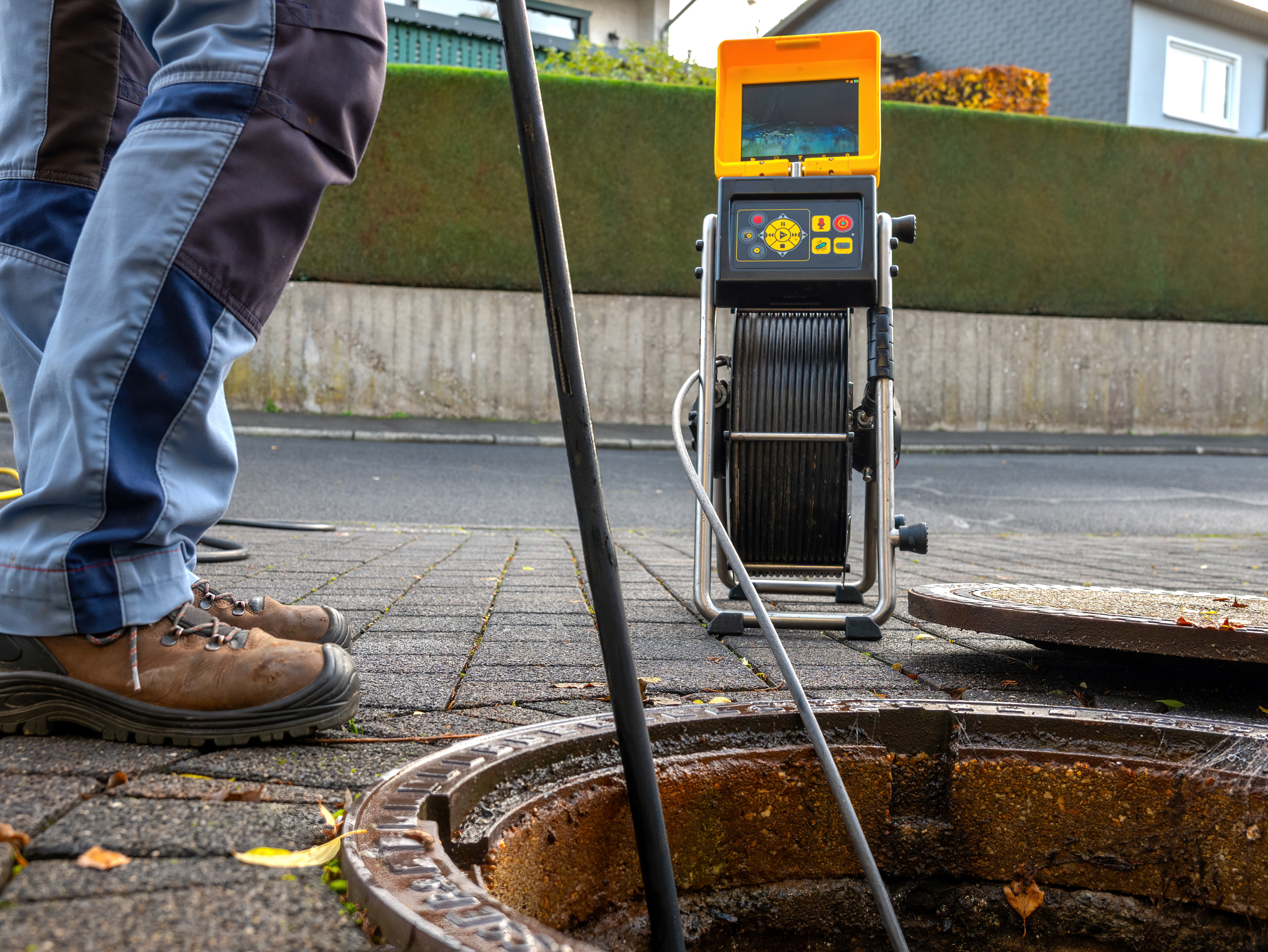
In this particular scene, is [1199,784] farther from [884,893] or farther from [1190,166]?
[1190,166]

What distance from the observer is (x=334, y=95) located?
1.57 metres

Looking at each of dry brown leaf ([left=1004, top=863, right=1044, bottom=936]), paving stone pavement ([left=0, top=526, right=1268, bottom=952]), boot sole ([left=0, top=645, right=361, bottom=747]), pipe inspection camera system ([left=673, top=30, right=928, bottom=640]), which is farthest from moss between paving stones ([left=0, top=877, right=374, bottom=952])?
pipe inspection camera system ([left=673, top=30, right=928, bottom=640])

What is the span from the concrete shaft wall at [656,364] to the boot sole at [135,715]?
34.8 ft

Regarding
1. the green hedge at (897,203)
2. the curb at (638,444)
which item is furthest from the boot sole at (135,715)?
the green hedge at (897,203)

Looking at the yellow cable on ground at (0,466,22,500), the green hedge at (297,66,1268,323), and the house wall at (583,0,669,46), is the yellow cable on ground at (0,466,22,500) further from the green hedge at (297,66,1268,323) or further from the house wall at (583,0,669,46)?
the house wall at (583,0,669,46)

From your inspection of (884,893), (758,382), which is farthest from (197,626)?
(758,382)

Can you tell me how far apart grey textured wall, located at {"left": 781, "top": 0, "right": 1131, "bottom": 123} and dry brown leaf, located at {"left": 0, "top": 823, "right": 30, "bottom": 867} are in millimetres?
21318

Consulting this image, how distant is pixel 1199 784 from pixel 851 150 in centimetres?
196

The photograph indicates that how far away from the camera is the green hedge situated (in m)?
12.8

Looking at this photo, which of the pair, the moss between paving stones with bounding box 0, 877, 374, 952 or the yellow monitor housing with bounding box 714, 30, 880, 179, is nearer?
the moss between paving stones with bounding box 0, 877, 374, 952

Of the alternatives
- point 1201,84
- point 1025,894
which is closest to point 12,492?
point 1025,894

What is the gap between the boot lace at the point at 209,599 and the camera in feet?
6.07

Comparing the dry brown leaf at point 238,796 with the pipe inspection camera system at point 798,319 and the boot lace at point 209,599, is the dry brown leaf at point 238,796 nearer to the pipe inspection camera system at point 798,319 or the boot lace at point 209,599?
the boot lace at point 209,599

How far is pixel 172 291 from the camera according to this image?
1457mm
